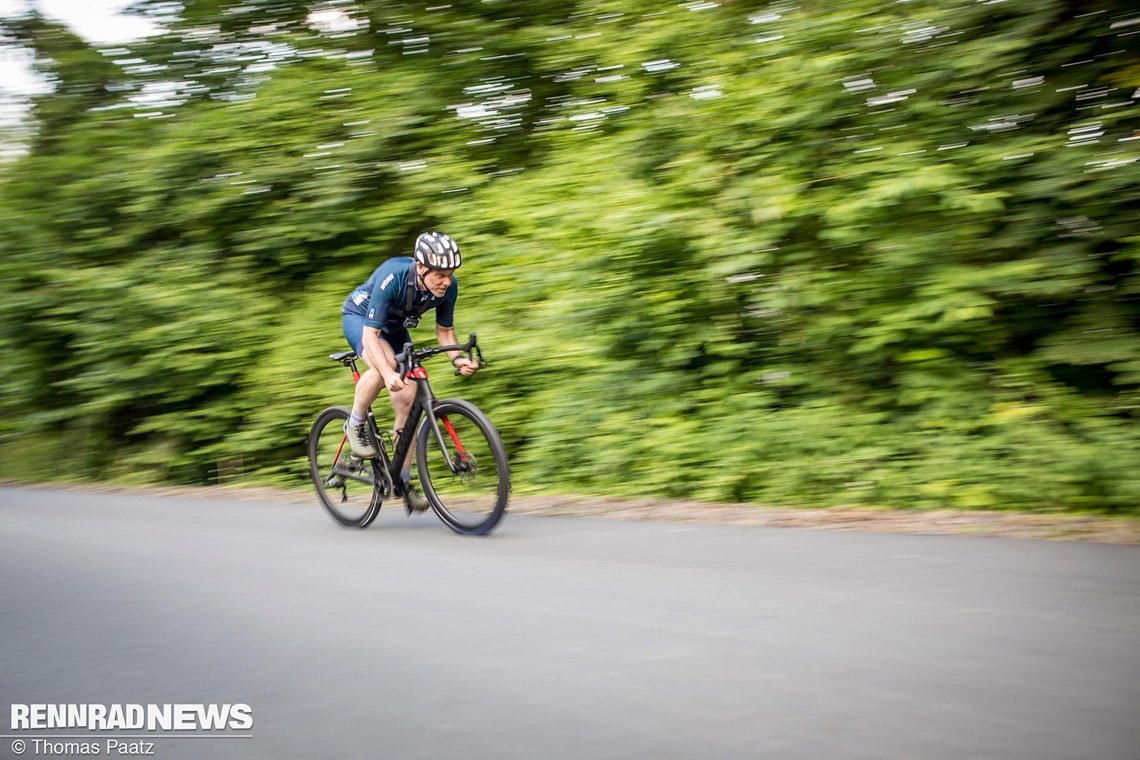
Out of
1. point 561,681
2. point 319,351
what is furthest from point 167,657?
point 319,351

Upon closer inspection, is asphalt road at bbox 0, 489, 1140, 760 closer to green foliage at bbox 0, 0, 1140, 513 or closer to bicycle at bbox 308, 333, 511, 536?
bicycle at bbox 308, 333, 511, 536

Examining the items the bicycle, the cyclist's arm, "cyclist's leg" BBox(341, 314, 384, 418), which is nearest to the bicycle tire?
the bicycle

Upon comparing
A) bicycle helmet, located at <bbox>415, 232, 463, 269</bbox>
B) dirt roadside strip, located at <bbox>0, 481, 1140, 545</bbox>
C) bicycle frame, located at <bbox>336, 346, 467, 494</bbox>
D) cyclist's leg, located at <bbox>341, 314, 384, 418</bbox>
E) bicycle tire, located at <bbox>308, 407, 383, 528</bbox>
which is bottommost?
dirt roadside strip, located at <bbox>0, 481, 1140, 545</bbox>

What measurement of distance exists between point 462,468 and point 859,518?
8.26ft

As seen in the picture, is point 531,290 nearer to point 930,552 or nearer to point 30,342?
point 930,552

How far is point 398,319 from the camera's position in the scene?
7434 millimetres

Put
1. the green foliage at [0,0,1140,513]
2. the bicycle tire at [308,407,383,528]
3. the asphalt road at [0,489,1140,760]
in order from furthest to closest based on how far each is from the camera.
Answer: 1. the green foliage at [0,0,1140,513]
2. the bicycle tire at [308,407,383,528]
3. the asphalt road at [0,489,1140,760]

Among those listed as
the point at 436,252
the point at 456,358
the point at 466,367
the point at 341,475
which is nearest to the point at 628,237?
the point at 456,358

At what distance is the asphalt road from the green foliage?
9.34 feet

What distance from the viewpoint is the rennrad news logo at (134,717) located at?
11.9 feet

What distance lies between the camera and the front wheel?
268 inches

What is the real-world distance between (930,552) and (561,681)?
2.55 metres

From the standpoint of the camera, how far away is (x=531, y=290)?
11312 millimetres

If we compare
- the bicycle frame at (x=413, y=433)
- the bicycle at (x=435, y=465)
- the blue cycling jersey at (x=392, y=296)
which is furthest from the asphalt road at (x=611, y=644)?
the blue cycling jersey at (x=392, y=296)
